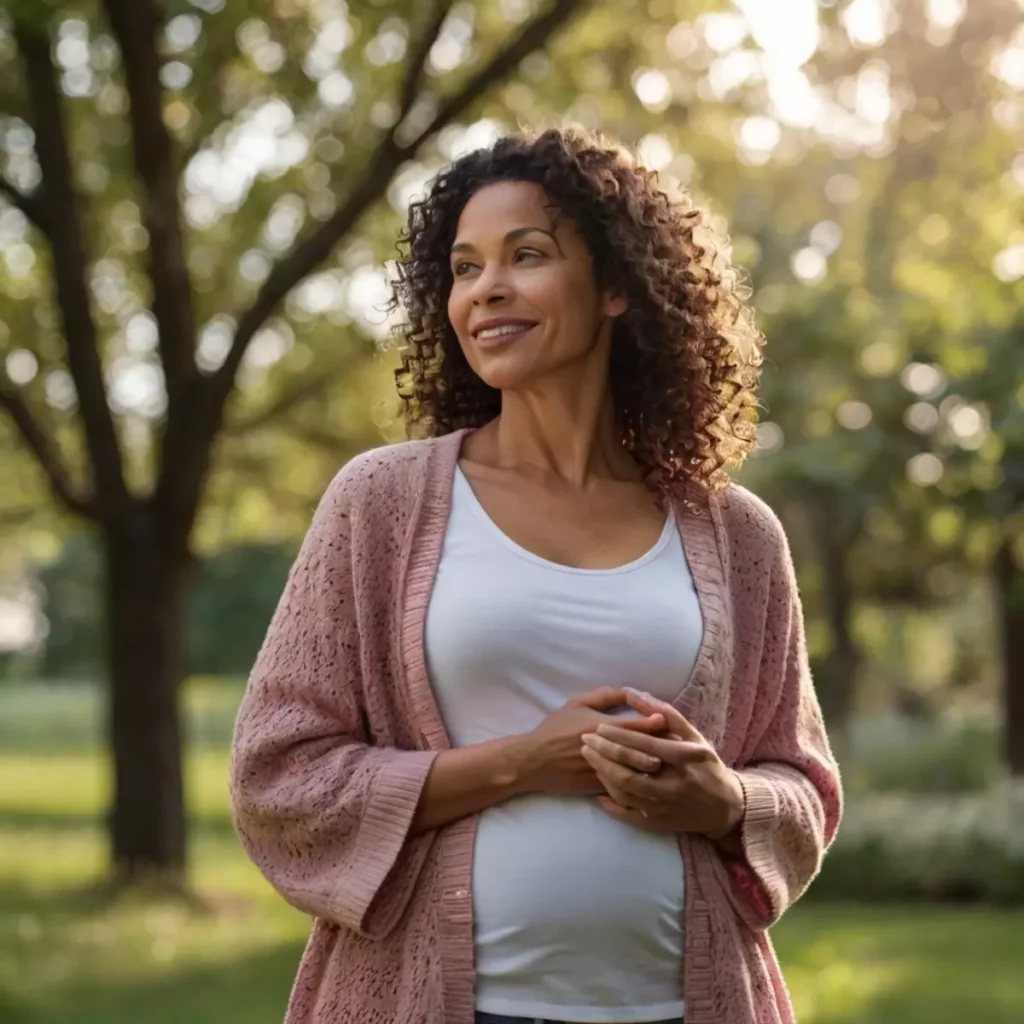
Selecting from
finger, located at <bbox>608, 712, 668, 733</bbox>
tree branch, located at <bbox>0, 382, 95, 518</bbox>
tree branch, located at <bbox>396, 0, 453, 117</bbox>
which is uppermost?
tree branch, located at <bbox>396, 0, 453, 117</bbox>

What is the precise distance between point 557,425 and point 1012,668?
52.0 ft

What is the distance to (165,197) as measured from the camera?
33.0ft

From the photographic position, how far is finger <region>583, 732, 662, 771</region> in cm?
230

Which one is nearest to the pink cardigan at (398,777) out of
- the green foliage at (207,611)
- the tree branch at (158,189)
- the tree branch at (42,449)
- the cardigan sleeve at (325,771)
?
the cardigan sleeve at (325,771)

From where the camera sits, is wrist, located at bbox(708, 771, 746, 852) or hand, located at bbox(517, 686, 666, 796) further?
wrist, located at bbox(708, 771, 746, 852)

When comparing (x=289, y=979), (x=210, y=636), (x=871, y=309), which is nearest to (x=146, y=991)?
(x=289, y=979)

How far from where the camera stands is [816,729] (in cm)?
277

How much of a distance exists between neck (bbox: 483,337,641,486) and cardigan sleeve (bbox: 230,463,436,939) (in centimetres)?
29

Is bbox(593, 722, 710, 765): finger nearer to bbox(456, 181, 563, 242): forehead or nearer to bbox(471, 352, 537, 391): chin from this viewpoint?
bbox(471, 352, 537, 391): chin

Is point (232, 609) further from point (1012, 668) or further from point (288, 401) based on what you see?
point (288, 401)

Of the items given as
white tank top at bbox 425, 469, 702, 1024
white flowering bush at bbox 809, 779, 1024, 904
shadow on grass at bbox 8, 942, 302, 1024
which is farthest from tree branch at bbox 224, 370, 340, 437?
white tank top at bbox 425, 469, 702, 1024

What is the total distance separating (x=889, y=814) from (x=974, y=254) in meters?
5.85

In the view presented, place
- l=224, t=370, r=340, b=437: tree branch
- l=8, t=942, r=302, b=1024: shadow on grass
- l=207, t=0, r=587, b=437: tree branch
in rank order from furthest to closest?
1. l=224, t=370, r=340, b=437: tree branch
2. l=207, t=0, r=587, b=437: tree branch
3. l=8, t=942, r=302, b=1024: shadow on grass

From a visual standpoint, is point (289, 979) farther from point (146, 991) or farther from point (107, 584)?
point (107, 584)
